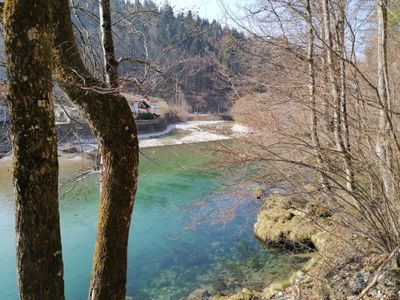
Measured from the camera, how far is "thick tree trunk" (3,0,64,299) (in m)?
2.04

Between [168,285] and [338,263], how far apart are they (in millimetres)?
3598

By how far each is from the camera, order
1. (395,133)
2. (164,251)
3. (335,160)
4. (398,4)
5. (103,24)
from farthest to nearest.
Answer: (164,251), (398,4), (335,160), (395,133), (103,24)

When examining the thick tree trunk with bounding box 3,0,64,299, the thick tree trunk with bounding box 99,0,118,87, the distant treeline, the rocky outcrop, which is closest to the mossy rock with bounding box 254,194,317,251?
the rocky outcrop

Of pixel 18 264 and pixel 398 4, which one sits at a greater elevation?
pixel 398 4

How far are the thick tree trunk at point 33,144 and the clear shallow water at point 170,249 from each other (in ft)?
9.48

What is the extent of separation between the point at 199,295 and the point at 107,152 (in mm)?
4728

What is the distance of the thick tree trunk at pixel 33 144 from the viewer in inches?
80.1

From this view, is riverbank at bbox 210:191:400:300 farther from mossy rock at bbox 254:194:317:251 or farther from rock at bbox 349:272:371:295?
mossy rock at bbox 254:194:317:251

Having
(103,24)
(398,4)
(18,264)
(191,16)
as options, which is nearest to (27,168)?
(18,264)

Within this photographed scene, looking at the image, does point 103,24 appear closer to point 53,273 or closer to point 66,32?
point 66,32

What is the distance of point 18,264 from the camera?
214cm

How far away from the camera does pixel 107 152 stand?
2.91m

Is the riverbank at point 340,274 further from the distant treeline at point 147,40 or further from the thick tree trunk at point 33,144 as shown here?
the distant treeline at point 147,40

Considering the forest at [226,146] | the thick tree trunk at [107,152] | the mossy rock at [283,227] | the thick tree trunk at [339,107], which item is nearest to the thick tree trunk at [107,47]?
the forest at [226,146]
